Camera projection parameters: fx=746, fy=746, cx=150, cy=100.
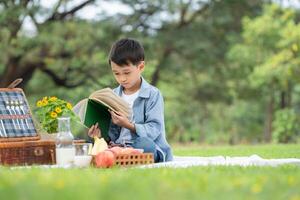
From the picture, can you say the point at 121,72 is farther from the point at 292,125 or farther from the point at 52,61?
the point at 292,125

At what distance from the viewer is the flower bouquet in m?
5.47

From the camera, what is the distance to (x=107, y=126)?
581 cm

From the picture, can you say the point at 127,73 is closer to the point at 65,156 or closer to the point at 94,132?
the point at 94,132

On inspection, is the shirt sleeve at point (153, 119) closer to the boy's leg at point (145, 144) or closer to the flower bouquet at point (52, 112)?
the boy's leg at point (145, 144)

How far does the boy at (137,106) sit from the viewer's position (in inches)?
224

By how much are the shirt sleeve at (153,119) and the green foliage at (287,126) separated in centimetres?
1261

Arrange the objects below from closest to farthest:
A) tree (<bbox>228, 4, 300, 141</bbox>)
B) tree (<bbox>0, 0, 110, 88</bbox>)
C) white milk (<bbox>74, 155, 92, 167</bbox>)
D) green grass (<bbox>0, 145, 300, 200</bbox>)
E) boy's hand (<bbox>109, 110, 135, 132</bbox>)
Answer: green grass (<bbox>0, 145, 300, 200</bbox>), white milk (<bbox>74, 155, 92, 167</bbox>), boy's hand (<bbox>109, 110, 135, 132</bbox>), tree (<bbox>0, 0, 110, 88</bbox>), tree (<bbox>228, 4, 300, 141</bbox>)

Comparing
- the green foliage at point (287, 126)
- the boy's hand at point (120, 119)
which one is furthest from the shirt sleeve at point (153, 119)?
the green foliage at point (287, 126)

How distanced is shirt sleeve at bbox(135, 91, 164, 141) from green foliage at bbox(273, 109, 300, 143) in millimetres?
Result: 12613

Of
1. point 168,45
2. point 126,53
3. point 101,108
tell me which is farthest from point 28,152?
point 168,45

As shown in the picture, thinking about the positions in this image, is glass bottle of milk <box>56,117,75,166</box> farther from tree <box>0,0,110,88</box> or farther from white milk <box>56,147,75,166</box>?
tree <box>0,0,110,88</box>

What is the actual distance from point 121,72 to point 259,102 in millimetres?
18164

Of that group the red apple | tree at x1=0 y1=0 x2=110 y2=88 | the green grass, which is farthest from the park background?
the green grass

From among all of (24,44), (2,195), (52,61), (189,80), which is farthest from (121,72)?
(189,80)
